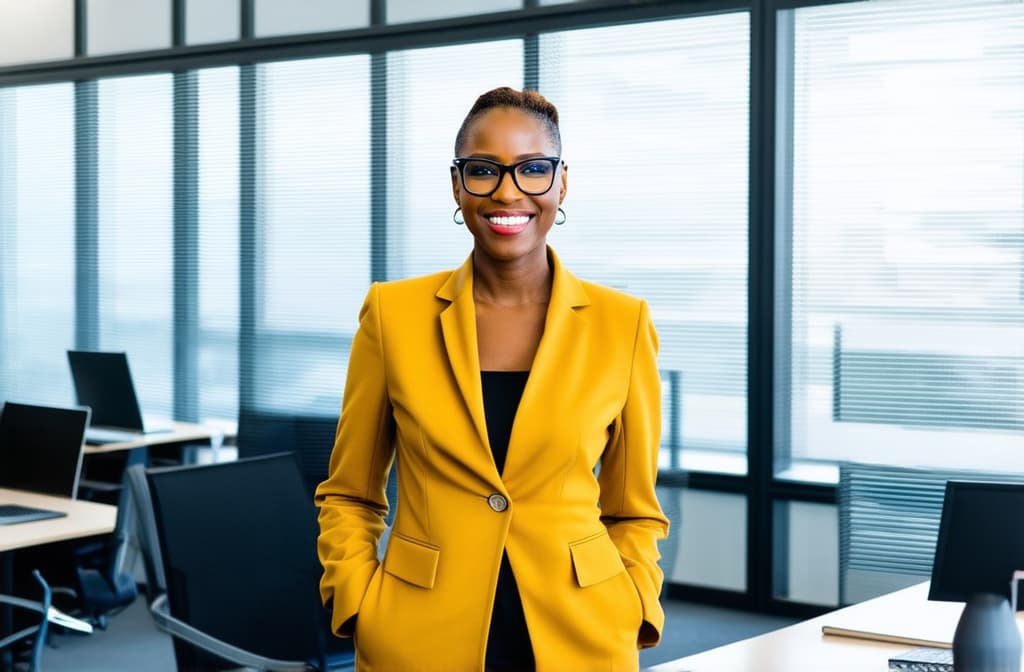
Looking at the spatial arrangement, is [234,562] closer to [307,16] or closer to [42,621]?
[42,621]

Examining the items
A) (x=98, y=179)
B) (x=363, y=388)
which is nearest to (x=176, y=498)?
(x=363, y=388)

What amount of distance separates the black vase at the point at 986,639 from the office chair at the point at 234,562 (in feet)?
4.79

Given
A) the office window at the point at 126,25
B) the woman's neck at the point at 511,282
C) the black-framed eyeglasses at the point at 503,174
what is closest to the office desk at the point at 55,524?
the woman's neck at the point at 511,282

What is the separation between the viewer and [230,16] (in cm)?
608

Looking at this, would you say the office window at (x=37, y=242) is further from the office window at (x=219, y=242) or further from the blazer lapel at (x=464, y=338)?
the blazer lapel at (x=464, y=338)

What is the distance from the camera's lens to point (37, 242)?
22.2 ft

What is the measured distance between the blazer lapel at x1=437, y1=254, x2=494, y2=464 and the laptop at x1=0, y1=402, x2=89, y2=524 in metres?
2.52

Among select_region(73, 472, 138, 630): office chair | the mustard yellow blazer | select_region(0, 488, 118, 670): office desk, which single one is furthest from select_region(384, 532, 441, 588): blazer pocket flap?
select_region(73, 472, 138, 630): office chair

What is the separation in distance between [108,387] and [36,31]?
8.39ft

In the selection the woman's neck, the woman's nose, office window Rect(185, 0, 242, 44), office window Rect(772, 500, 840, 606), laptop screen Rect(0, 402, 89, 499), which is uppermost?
office window Rect(185, 0, 242, 44)

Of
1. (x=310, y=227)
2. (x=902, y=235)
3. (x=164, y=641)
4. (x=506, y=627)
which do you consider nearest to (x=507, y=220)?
(x=506, y=627)

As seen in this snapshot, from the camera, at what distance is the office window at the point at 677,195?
4.84 meters

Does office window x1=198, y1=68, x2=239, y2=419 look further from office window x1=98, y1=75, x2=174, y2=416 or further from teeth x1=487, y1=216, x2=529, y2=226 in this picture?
teeth x1=487, y1=216, x2=529, y2=226

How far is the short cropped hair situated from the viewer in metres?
1.75
